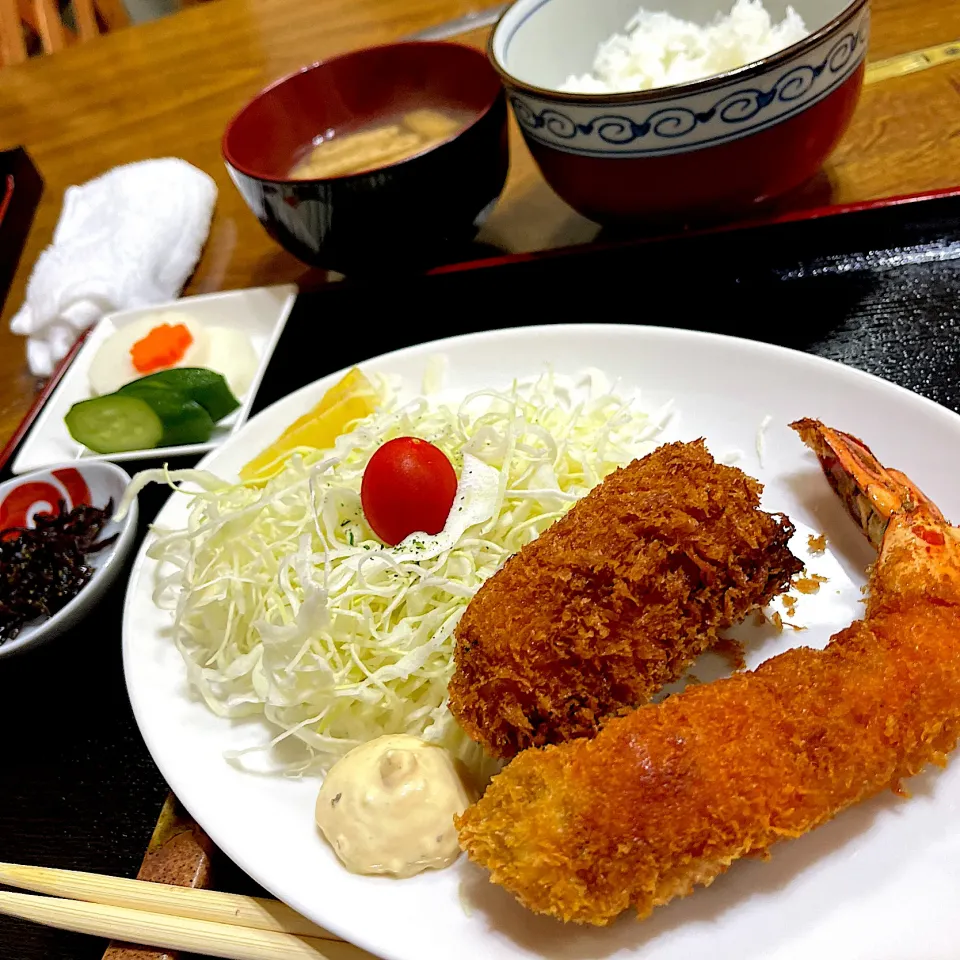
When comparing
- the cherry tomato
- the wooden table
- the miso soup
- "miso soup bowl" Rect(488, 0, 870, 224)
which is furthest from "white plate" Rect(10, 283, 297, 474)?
"miso soup bowl" Rect(488, 0, 870, 224)

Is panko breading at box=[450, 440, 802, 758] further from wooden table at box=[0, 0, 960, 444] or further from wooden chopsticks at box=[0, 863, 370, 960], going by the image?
wooden table at box=[0, 0, 960, 444]

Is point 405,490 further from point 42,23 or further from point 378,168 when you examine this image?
point 42,23

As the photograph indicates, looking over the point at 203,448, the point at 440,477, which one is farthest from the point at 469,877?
the point at 203,448

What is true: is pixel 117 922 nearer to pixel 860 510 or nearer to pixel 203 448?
pixel 203 448

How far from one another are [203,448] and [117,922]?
1.17 m

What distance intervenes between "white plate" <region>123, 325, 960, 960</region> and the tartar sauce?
0.03m

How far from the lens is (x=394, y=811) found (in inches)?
46.0

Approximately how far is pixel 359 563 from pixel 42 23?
488 cm

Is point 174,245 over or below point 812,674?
over

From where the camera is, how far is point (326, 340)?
2318 mm

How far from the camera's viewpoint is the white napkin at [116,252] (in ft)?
9.00

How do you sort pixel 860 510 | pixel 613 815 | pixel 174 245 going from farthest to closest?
pixel 174 245
pixel 860 510
pixel 613 815

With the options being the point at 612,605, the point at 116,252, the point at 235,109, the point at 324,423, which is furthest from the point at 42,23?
the point at 612,605

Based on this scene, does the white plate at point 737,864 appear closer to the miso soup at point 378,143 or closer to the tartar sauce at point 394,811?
the tartar sauce at point 394,811
